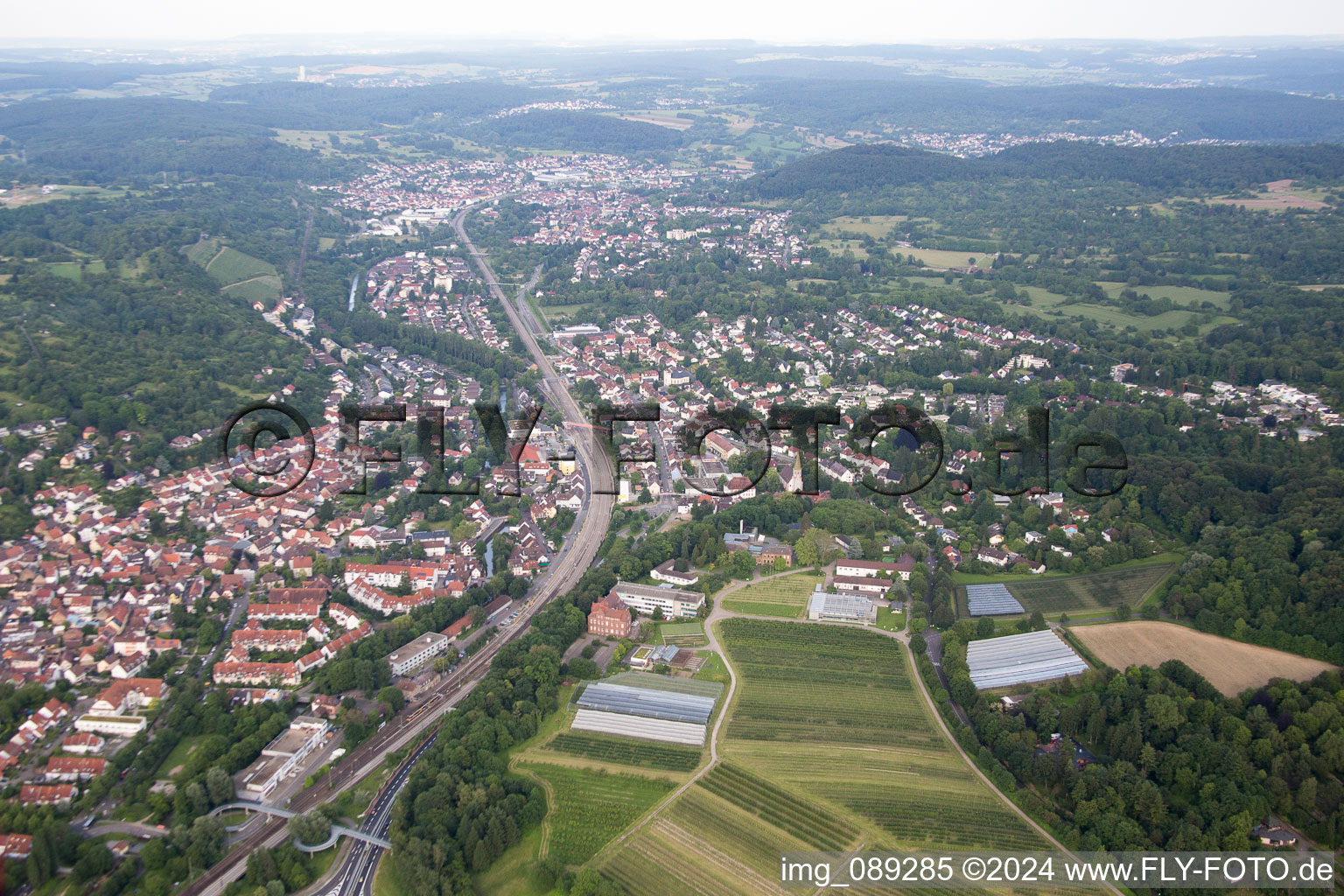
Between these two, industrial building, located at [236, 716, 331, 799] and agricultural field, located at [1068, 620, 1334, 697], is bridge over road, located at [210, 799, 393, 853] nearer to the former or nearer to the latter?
industrial building, located at [236, 716, 331, 799]

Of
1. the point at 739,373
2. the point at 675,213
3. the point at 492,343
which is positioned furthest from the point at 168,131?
the point at 739,373

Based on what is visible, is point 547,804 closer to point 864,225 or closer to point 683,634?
point 683,634

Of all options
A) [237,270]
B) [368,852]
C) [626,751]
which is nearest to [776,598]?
[626,751]

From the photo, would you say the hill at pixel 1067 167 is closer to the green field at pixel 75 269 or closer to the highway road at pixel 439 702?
the highway road at pixel 439 702

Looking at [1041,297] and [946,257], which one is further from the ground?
[946,257]

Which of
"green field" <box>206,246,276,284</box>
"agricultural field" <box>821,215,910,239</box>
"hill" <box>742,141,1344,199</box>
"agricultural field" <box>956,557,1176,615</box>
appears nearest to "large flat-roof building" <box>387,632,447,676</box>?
"agricultural field" <box>956,557,1176,615</box>

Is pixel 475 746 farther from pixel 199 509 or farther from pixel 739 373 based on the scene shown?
pixel 739 373
